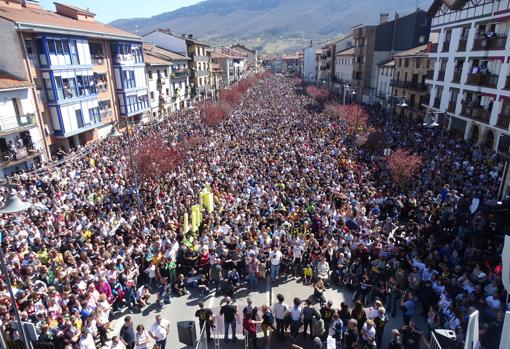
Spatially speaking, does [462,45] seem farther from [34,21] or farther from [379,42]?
[34,21]

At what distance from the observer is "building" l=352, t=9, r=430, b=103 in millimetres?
47875

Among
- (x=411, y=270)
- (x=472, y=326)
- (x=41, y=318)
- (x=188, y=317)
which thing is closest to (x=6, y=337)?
(x=41, y=318)

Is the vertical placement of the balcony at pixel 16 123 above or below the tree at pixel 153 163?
above

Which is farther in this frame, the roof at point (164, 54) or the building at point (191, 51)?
the building at point (191, 51)

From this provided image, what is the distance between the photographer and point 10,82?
2305cm

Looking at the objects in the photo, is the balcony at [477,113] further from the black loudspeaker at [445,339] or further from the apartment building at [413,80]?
the black loudspeaker at [445,339]

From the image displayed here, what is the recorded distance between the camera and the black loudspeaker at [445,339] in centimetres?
760

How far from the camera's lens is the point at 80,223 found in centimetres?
1476

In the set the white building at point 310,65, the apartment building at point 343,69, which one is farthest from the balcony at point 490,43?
the white building at point 310,65

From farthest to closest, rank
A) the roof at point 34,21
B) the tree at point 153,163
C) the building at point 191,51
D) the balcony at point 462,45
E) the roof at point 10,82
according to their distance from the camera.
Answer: the building at point 191,51
the balcony at point 462,45
the roof at point 34,21
the roof at point 10,82
the tree at point 153,163

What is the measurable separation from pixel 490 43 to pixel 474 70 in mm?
2500

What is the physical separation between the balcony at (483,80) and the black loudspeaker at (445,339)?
75.9ft

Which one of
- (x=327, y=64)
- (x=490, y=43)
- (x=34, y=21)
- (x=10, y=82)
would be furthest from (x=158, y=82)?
(x=327, y=64)

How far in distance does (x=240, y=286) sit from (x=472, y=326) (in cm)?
873
